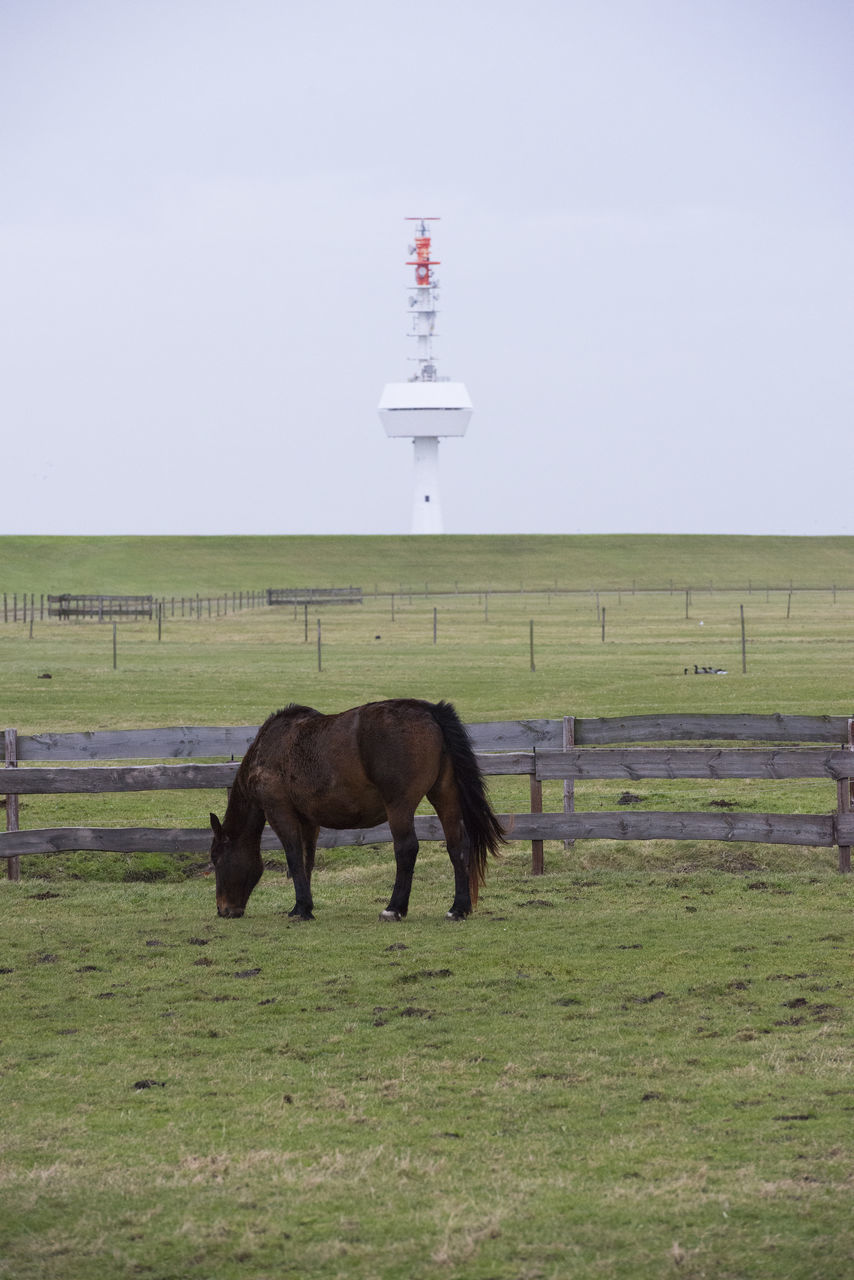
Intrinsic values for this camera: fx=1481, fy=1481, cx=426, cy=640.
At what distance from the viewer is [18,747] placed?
45.8 feet

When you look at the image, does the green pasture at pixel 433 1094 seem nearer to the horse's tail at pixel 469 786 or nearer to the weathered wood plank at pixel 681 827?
the horse's tail at pixel 469 786

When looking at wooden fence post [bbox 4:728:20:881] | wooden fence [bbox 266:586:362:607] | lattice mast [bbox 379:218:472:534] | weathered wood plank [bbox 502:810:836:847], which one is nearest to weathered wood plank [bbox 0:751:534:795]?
weathered wood plank [bbox 502:810:836:847]

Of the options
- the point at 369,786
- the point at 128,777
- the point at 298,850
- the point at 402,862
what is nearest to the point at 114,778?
the point at 128,777

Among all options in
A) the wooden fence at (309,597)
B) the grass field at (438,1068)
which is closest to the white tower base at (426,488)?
the wooden fence at (309,597)

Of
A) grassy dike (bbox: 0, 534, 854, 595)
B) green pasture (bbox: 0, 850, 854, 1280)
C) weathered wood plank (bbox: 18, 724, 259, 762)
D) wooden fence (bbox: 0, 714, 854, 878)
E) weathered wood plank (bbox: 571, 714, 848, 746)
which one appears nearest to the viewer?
green pasture (bbox: 0, 850, 854, 1280)

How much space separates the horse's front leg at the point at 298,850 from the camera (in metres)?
11.6

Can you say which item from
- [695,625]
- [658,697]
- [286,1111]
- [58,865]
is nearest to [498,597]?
[695,625]

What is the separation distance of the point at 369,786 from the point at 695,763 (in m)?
3.33

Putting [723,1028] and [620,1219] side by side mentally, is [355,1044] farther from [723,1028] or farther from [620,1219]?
[620,1219]

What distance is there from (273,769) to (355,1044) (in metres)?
3.79

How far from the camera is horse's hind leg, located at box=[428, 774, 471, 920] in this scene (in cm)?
1138

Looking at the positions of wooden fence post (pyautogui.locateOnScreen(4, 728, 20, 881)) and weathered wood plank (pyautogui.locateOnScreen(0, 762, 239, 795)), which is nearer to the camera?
weathered wood plank (pyautogui.locateOnScreen(0, 762, 239, 795))

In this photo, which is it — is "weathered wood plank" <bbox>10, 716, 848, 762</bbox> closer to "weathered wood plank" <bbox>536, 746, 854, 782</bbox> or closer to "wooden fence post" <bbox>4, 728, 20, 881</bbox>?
"wooden fence post" <bbox>4, 728, 20, 881</bbox>

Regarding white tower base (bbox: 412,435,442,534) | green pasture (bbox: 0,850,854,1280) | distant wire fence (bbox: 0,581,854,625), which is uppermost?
white tower base (bbox: 412,435,442,534)
